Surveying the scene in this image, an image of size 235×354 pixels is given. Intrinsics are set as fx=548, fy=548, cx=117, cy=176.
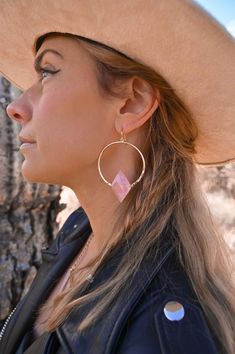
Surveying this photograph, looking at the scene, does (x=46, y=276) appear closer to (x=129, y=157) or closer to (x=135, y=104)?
(x=129, y=157)

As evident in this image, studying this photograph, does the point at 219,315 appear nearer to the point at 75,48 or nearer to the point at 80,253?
the point at 80,253

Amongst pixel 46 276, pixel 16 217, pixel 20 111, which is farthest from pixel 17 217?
pixel 20 111

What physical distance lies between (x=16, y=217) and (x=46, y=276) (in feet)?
1.56

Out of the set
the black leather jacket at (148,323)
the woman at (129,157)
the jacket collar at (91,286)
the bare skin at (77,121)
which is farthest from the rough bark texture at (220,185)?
the black leather jacket at (148,323)

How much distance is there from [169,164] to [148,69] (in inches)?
11.0

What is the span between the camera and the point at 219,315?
1328 mm

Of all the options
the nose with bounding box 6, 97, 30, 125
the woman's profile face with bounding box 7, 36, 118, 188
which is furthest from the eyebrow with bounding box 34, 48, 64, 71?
the nose with bounding box 6, 97, 30, 125

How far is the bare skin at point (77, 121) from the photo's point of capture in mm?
1481

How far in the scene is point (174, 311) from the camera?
48.4 inches

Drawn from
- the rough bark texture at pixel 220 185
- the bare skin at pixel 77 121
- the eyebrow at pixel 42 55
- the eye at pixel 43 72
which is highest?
the rough bark texture at pixel 220 185

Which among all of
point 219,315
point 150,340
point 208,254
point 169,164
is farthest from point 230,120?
point 150,340

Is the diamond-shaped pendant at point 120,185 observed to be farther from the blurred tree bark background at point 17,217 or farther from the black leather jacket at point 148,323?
the blurred tree bark background at point 17,217

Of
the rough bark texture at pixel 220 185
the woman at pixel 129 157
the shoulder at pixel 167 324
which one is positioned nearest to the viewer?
the shoulder at pixel 167 324

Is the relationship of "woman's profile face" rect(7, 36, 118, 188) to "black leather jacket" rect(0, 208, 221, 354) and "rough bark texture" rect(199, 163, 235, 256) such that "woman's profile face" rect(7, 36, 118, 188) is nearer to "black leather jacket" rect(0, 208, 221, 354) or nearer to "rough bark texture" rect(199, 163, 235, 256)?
"black leather jacket" rect(0, 208, 221, 354)
